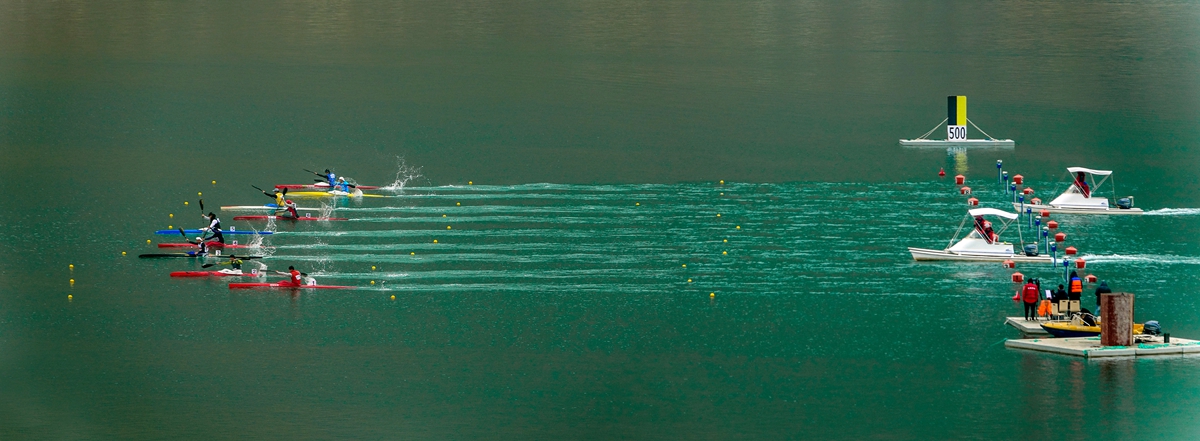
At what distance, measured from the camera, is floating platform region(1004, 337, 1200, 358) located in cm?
4038

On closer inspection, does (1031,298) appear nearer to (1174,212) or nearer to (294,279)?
(294,279)

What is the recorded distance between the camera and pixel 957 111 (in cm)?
7644

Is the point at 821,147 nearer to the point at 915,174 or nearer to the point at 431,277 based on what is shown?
the point at 915,174

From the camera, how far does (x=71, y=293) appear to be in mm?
49281

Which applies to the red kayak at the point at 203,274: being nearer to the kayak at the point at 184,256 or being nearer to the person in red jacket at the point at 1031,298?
the kayak at the point at 184,256

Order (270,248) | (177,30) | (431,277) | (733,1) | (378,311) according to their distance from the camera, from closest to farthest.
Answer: (378,311), (431,277), (270,248), (177,30), (733,1)

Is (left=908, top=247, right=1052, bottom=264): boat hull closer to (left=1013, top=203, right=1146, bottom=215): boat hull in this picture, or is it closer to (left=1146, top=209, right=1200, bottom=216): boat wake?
(left=1013, top=203, right=1146, bottom=215): boat hull

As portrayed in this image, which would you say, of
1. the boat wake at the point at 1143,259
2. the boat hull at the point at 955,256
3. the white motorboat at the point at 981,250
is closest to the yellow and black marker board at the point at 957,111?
the boat wake at the point at 1143,259

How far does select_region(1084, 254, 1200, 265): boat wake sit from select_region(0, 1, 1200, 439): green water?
200mm

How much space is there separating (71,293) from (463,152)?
2736cm

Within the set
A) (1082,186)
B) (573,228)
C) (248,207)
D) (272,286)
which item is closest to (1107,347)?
(573,228)

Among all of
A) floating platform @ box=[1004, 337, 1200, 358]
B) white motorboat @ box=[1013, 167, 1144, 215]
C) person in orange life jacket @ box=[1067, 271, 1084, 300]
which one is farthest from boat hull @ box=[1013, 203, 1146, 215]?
floating platform @ box=[1004, 337, 1200, 358]

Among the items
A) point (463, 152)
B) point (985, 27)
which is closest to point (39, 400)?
point (463, 152)

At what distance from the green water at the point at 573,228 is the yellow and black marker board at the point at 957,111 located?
2748 millimetres
